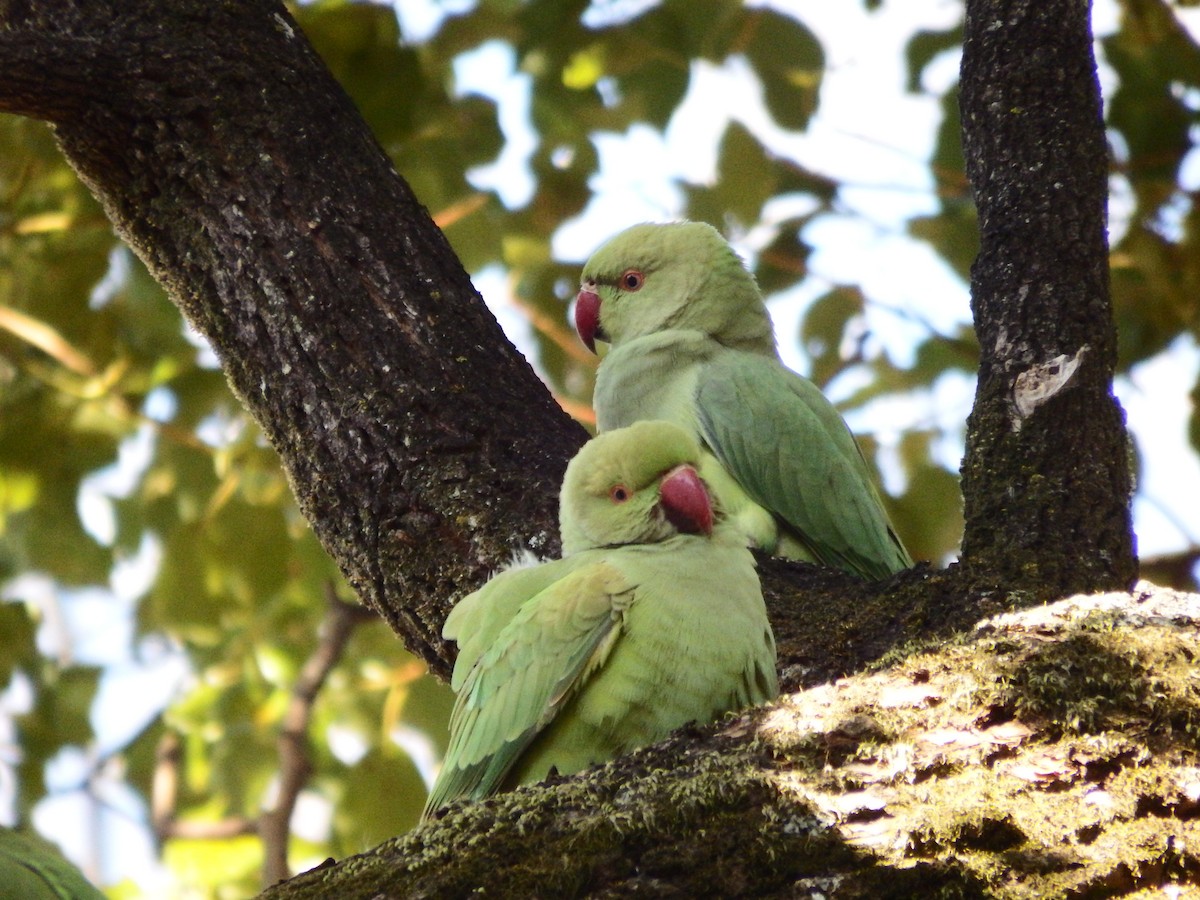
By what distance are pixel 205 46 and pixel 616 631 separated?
74.8 inches

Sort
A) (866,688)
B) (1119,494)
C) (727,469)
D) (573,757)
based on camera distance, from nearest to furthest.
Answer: (866,688), (573,757), (1119,494), (727,469)

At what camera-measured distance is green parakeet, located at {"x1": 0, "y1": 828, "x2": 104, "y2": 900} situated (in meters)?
2.47

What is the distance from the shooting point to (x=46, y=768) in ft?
19.1

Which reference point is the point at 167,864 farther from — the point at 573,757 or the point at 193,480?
the point at 573,757

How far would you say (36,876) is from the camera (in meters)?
2.52

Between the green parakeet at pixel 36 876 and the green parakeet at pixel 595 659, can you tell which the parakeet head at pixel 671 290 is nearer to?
the green parakeet at pixel 595 659

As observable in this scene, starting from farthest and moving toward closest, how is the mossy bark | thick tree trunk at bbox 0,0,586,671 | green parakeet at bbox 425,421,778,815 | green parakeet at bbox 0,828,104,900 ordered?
thick tree trunk at bbox 0,0,586,671
green parakeet at bbox 0,828,104,900
green parakeet at bbox 425,421,778,815
the mossy bark

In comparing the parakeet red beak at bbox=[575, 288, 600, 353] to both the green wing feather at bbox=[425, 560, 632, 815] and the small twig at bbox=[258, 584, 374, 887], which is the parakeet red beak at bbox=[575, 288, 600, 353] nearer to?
the small twig at bbox=[258, 584, 374, 887]

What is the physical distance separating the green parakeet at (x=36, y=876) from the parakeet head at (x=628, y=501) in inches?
46.2

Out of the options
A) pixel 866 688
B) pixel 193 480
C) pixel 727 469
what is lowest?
pixel 866 688

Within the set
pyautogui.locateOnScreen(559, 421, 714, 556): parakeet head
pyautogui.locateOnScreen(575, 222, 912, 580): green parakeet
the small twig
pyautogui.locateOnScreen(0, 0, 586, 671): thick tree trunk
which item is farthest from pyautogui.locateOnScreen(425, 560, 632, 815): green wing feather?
the small twig

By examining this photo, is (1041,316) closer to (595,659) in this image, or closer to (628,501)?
(628,501)

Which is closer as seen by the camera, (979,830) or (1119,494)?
(979,830)

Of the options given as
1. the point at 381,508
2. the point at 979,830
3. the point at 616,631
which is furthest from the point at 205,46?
the point at 979,830
